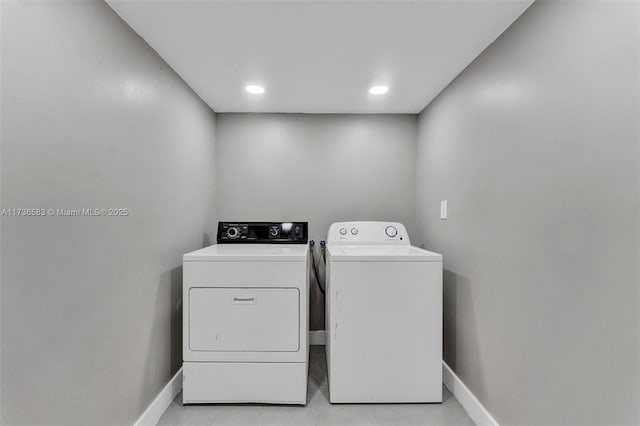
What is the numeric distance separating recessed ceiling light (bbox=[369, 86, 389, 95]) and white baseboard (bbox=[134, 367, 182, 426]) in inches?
91.8

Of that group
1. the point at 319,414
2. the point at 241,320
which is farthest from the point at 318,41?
the point at 319,414

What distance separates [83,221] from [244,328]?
3.14 feet

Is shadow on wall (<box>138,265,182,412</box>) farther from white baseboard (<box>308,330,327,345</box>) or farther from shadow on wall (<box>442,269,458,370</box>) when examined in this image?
shadow on wall (<box>442,269,458,370</box>)

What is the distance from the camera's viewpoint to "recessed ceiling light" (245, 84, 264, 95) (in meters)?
2.02

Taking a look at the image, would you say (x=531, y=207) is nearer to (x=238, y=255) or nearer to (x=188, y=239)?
(x=238, y=255)

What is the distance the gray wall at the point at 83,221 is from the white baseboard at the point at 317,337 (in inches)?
46.7

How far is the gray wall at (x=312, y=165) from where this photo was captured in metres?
2.55

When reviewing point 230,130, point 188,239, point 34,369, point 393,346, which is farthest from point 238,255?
point 230,130

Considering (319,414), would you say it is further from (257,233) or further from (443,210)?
(443,210)

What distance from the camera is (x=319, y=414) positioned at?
5.37 feet

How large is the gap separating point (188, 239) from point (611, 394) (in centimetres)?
219

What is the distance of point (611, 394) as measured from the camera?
0.89m

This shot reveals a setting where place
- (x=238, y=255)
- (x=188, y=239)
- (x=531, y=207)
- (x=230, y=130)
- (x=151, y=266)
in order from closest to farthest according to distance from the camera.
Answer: (x=531, y=207) < (x=151, y=266) < (x=238, y=255) < (x=188, y=239) < (x=230, y=130)

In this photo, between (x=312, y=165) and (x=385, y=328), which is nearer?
(x=385, y=328)
